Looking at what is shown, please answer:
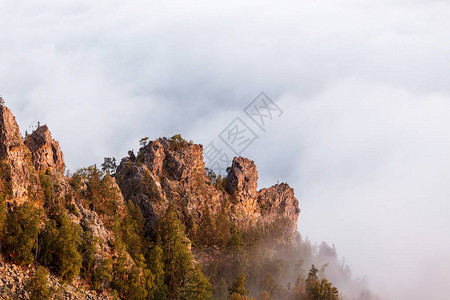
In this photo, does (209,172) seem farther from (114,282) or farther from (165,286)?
(114,282)

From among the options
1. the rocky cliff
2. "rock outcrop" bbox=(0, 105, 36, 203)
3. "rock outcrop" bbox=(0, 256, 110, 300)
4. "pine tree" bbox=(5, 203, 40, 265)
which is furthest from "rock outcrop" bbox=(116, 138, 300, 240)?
"pine tree" bbox=(5, 203, 40, 265)

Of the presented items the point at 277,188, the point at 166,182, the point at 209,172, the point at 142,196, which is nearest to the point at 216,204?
the point at 209,172

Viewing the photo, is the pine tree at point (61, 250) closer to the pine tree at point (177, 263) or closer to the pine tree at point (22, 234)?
the pine tree at point (22, 234)

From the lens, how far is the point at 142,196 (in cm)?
8975

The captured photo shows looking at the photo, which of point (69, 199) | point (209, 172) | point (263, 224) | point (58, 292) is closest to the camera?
point (58, 292)

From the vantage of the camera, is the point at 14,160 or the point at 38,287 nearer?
the point at 38,287

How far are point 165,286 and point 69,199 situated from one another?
22.0m

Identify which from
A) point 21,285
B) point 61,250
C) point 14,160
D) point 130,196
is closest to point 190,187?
point 130,196

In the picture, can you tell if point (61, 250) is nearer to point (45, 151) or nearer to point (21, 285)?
point (21, 285)

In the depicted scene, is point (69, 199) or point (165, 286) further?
point (165, 286)

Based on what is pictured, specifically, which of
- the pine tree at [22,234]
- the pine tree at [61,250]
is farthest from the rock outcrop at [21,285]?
the pine tree at [61,250]

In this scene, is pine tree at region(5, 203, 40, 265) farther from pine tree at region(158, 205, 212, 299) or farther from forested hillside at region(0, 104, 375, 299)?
pine tree at region(158, 205, 212, 299)

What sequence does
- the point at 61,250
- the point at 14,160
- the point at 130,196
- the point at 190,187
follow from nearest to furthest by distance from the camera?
1. the point at 61,250
2. the point at 14,160
3. the point at 130,196
4. the point at 190,187

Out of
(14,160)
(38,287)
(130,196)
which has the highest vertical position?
(130,196)
